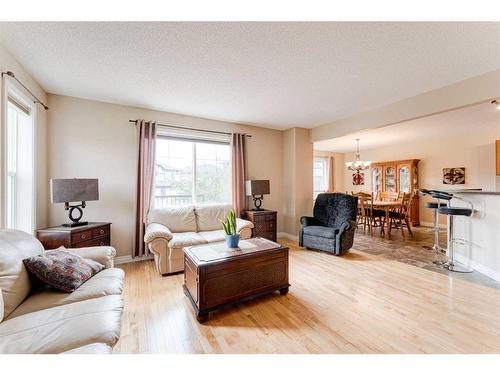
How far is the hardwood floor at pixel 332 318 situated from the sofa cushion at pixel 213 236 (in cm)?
62

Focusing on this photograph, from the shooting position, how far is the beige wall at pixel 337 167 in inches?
297

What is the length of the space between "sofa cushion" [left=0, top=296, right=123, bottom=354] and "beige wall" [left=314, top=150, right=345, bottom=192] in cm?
721

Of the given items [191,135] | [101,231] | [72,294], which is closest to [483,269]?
[72,294]

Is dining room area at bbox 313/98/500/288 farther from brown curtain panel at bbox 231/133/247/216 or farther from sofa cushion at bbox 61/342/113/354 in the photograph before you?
sofa cushion at bbox 61/342/113/354

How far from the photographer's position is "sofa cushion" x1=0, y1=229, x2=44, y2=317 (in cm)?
128

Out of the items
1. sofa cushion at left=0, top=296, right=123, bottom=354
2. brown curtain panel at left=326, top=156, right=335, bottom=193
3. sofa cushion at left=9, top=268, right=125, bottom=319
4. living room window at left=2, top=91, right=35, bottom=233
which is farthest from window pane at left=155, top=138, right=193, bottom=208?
brown curtain panel at left=326, top=156, right=335, bottom=193

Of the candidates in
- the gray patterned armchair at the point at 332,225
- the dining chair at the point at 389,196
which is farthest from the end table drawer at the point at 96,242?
the dining chair at the point at 389,196

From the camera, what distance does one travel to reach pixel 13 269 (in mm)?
1365

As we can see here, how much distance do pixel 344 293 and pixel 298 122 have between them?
3.13 m

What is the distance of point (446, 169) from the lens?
5586mm

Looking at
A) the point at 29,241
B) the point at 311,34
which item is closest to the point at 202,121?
the point at 311,34

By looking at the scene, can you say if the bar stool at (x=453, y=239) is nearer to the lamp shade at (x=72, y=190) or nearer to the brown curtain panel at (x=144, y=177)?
the brown curtain panel at (x=144, y=177)

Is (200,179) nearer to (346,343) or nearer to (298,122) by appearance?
(298,122)
